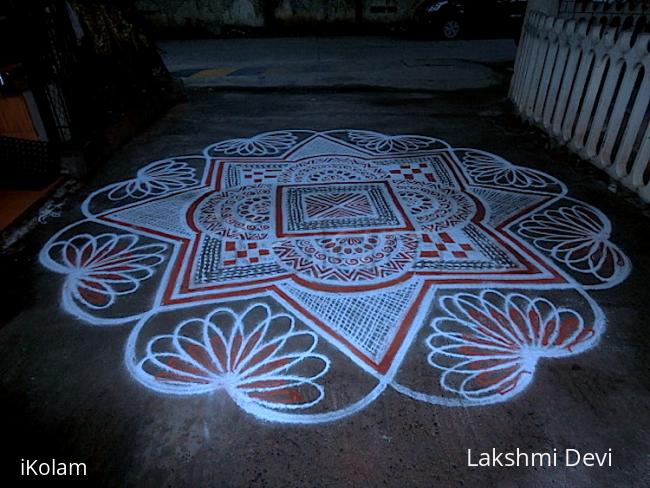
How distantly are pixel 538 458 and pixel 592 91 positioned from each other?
2835 mm

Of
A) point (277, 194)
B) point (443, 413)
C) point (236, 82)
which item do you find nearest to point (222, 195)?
point (277, 194)

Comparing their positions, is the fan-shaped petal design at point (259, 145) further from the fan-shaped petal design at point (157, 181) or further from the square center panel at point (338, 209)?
the square center panel at point (338, 209)

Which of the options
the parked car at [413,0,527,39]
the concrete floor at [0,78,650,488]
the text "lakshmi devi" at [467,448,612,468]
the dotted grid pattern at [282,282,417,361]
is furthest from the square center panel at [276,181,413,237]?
the parked car at [413,0,527,39]

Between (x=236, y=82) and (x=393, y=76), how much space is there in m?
2.41

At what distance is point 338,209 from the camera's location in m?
2.56

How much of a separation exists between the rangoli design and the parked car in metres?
7.81

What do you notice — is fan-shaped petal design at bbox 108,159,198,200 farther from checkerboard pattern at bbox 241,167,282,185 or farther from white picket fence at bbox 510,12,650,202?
white picket fence at bbox 510,12,650,202

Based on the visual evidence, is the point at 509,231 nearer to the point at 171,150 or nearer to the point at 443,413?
the point at 443,413

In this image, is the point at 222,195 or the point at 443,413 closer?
the point at 443,413

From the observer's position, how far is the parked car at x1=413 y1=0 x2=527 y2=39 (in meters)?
8.88

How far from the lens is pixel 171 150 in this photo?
354 cm

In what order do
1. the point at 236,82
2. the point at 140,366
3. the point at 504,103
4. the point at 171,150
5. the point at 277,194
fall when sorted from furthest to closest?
1. the point at 236,82
2. the point at 504,103
3. the point at 171,150
4. the point at 277,194
5. the point at 140,366

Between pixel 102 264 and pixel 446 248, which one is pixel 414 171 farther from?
pixel 102 264

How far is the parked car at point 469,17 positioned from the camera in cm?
888
